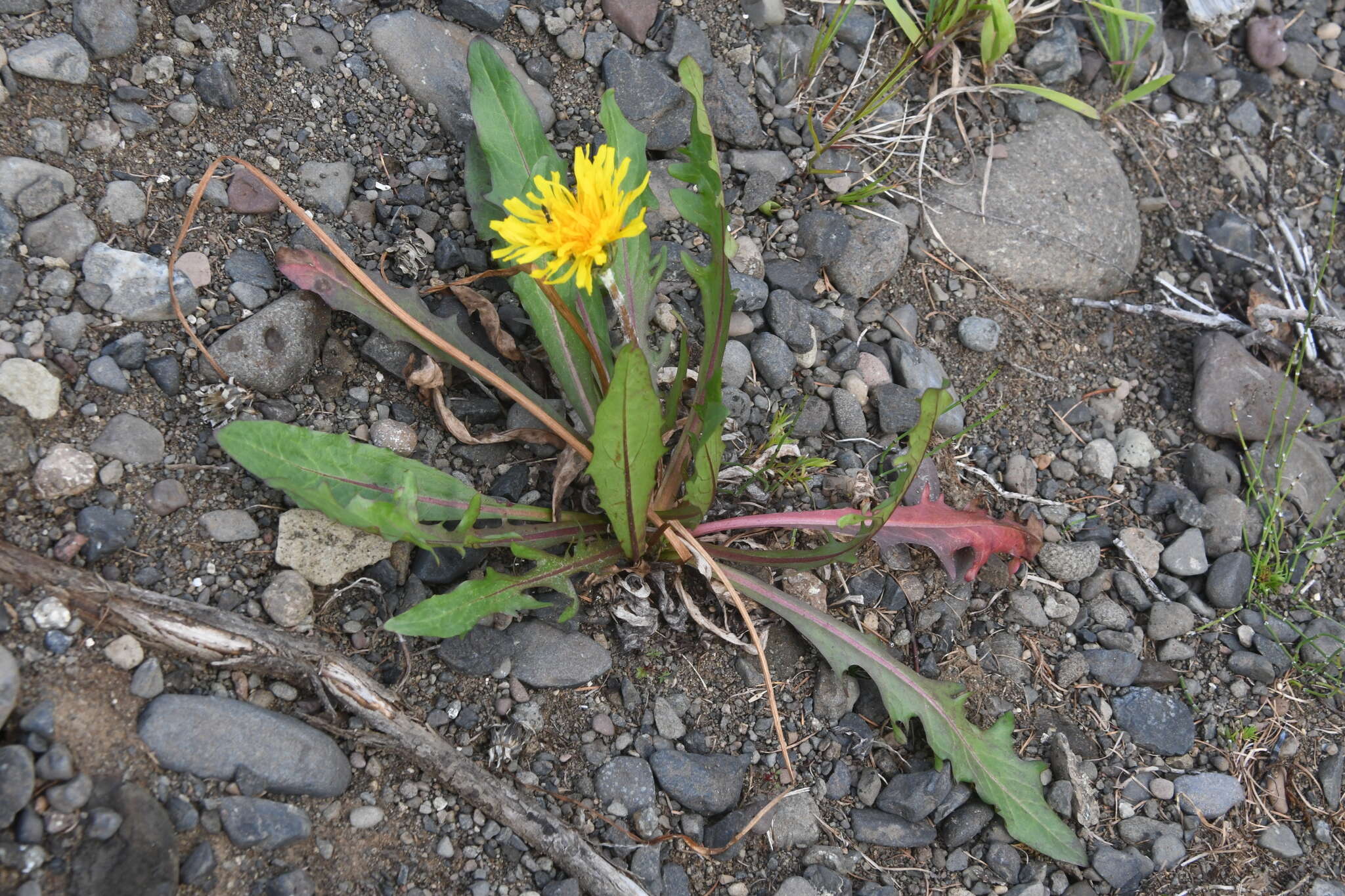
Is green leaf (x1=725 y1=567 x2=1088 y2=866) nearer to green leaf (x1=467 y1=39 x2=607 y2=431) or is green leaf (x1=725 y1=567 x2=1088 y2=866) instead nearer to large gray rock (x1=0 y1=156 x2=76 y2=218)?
green leaf (x1=467 y1=39 x2=607 y2=431)

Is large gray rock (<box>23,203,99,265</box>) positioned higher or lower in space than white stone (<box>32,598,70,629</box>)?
higher

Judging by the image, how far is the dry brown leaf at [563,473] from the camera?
8.56 ft

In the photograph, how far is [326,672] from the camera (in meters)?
2.27

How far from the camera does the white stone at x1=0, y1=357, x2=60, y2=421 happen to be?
2264mm

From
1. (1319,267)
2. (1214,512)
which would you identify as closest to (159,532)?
(1214,512)

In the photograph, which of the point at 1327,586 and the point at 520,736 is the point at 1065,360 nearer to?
the point at 1327,586

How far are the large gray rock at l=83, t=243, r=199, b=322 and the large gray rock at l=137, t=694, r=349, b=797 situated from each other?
97 cm

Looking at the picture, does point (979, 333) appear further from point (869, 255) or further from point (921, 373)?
point (869, 255)

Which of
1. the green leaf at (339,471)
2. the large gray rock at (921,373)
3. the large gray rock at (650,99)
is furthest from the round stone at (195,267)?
the large gray rock at (921,373)

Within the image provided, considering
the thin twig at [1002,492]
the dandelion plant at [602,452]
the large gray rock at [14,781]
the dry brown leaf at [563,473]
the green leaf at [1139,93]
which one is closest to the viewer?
the large gray rock at [14,781]

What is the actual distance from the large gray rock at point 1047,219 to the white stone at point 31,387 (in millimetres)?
2660

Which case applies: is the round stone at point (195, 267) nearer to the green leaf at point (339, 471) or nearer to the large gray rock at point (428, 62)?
the green leaf at point (339, 471)

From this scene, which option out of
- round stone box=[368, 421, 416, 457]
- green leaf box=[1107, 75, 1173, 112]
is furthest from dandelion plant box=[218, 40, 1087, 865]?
green leaf box=[1107, 75, 1173, 112]

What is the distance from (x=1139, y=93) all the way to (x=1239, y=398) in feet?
3.93
